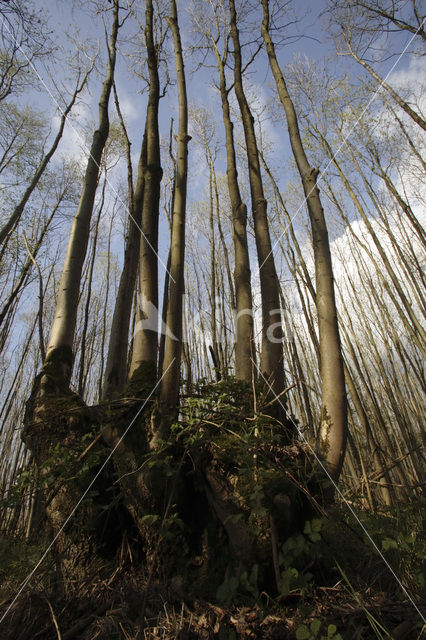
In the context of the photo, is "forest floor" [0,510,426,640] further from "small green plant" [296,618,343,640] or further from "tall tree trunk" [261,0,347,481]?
"tall tree trunk" [261,0,347,481]

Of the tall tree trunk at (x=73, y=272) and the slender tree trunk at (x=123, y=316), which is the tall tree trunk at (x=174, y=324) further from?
the tall tree trunk at (x=73, y=272)

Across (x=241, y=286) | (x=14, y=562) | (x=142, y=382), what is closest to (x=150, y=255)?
(x=241, y=286)

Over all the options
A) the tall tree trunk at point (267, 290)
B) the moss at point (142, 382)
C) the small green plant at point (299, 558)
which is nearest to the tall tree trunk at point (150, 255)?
the moss at point (142, 382)

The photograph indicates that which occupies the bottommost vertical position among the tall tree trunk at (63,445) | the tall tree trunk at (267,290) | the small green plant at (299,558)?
the small green plant at (299,558)

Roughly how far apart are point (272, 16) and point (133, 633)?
17.7 ft

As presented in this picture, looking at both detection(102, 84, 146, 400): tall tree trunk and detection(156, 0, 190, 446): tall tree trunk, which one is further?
detection(102, 84, 146, 400): tall tree trunk

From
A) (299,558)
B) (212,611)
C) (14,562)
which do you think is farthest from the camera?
(14,562)

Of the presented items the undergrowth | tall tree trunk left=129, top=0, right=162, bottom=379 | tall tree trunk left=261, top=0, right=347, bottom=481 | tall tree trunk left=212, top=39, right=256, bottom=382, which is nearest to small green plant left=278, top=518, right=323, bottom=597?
the undergrowth

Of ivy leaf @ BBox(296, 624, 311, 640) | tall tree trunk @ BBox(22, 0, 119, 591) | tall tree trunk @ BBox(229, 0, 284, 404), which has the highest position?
tall tree trunk @ BBox(229, 0, 284, 404)

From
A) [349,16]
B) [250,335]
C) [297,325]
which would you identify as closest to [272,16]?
[349,16]

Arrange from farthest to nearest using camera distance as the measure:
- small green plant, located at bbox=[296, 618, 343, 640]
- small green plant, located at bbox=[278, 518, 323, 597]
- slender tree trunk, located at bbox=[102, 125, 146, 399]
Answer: slender tree trunk, located at bbox=[102, 125, 146, 399] → small green plant, located at bbox=[278, 518, 323, 597] → small green plant, located at bbox=[296, 618, 343, 640]

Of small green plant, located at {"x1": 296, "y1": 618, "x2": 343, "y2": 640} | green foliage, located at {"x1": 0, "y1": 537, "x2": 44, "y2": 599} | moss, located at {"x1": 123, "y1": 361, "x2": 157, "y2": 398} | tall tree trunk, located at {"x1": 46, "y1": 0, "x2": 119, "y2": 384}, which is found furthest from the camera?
tall tree trunk, located at {"x1": 46, "y1": 0, "x2": 119, "y2": 384}

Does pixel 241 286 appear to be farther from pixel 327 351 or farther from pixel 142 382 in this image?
pixel 142 382

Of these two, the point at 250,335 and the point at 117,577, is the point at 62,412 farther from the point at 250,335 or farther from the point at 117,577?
the point at 250,335
